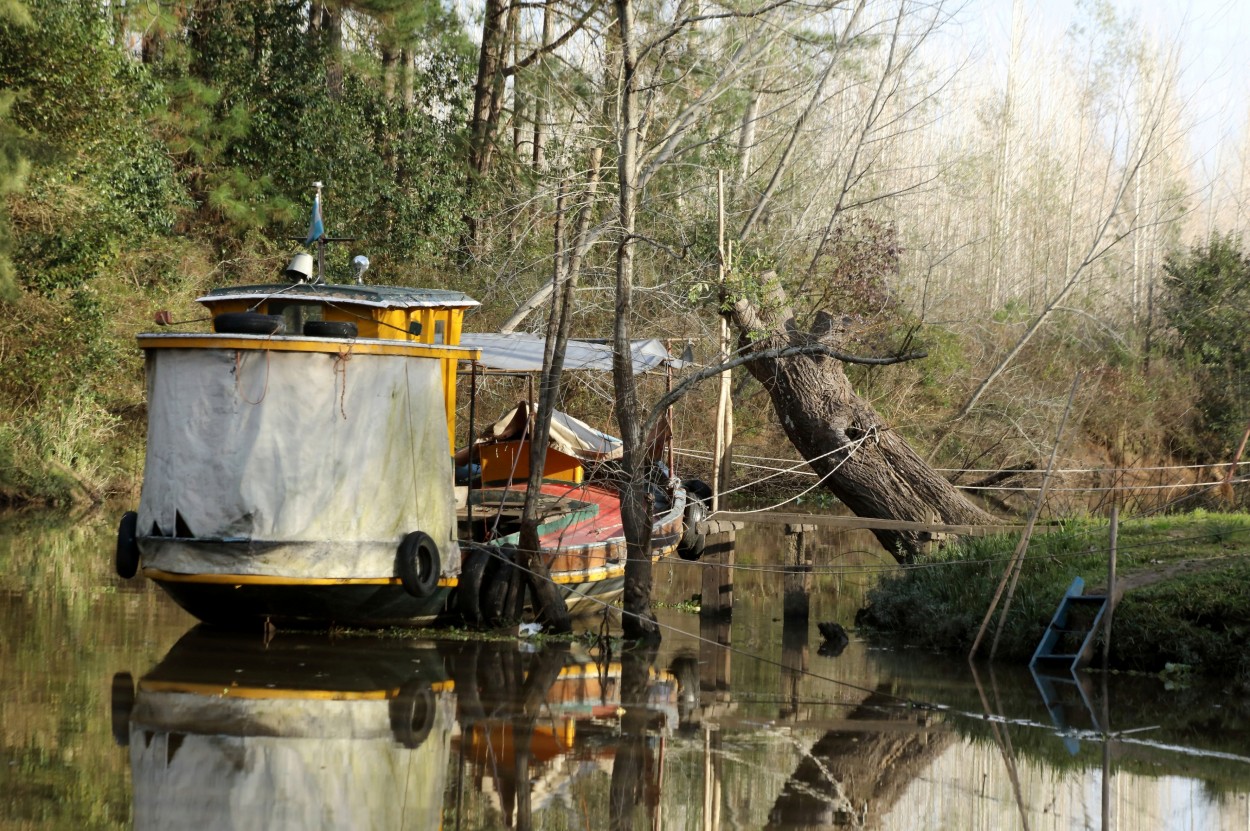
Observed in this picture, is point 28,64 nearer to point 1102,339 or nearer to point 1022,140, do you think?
point 1102,339

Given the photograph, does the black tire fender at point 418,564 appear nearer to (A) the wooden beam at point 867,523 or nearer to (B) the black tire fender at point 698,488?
(A) the wooden beam at point 867,523

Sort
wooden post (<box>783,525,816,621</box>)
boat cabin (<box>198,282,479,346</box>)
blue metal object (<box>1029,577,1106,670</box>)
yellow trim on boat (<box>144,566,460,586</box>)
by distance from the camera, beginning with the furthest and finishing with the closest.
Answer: wooden post (<box>783,525,816,621</box>), boat cabin (<box>198,282,479,346</box>), blue metal object (<box>1029,577,1106,670</box>), yellow trim on boat (<box>144,566,460,586</box>)

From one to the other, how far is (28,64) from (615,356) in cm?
1306

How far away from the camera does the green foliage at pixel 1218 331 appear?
29.5 metres

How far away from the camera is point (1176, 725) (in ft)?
33.2

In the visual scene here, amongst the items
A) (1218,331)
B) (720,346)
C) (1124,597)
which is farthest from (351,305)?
(1218,331)

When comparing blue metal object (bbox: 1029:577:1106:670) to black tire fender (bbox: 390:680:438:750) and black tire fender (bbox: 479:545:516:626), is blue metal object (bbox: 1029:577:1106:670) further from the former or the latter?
black tire fender (bbox: 390:680:438:750)

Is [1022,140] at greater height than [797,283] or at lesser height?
greater

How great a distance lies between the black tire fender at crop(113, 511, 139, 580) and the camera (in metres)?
12.9

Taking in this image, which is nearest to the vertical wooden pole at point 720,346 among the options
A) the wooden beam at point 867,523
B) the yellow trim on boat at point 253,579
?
the wooden beam at point 867,523

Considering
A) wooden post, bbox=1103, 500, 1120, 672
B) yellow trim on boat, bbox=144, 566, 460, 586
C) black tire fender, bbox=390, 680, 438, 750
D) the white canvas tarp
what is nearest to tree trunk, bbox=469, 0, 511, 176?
yellow trim on boat, bbox=144, 566, 460, 586

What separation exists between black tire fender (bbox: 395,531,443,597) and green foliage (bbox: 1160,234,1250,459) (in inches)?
826

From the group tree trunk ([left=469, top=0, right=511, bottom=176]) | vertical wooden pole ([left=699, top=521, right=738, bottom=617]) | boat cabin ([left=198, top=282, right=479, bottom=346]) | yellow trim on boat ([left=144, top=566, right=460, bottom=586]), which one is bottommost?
vertical wooden pole ([left=699, top=521, right=738, bottom=617])

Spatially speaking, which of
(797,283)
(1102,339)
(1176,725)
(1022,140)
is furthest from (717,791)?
(1022,140)
